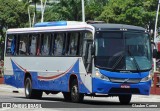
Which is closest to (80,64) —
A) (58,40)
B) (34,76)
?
(58,40)

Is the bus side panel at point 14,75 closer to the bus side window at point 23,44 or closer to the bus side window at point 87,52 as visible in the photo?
the bus side window at point 23,44

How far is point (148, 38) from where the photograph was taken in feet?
81.3

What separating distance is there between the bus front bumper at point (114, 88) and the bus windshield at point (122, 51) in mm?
522

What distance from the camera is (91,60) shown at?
78.5ft

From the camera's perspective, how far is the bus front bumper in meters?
23.5

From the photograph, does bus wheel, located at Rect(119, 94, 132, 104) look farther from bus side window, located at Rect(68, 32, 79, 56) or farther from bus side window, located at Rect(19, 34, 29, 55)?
bus side window, located at Rect(19, 34, 29, 55)

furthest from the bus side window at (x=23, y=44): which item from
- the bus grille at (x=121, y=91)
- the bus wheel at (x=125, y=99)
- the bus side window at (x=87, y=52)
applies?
the bus grille at (x=121, y=91)

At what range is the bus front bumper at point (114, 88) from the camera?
77.2 ft

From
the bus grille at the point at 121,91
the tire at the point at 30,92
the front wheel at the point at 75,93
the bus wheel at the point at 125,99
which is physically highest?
the bus grille at the point at 121,91

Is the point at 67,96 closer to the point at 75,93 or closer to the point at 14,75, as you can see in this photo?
the point at 75,93

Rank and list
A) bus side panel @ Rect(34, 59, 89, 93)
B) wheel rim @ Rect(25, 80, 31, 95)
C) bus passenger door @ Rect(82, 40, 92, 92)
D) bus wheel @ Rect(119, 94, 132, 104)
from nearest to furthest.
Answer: bus passenger door @ Rect(82, 40, 92, 92) < bus side panel @ Rect(34, 59, 89, 93) < bus wheel @ Rect(119, 94, 132, 104) < wheel rim @ Rect(25, 80, 31, 95)

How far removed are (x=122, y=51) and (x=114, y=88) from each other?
53.2 inches

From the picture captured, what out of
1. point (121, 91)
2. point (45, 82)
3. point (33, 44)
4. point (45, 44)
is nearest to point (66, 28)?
point (45, 44)

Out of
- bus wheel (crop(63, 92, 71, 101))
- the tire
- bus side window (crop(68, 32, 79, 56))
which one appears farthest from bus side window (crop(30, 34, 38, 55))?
bus side window (crop(68, 32, 79, 56))
